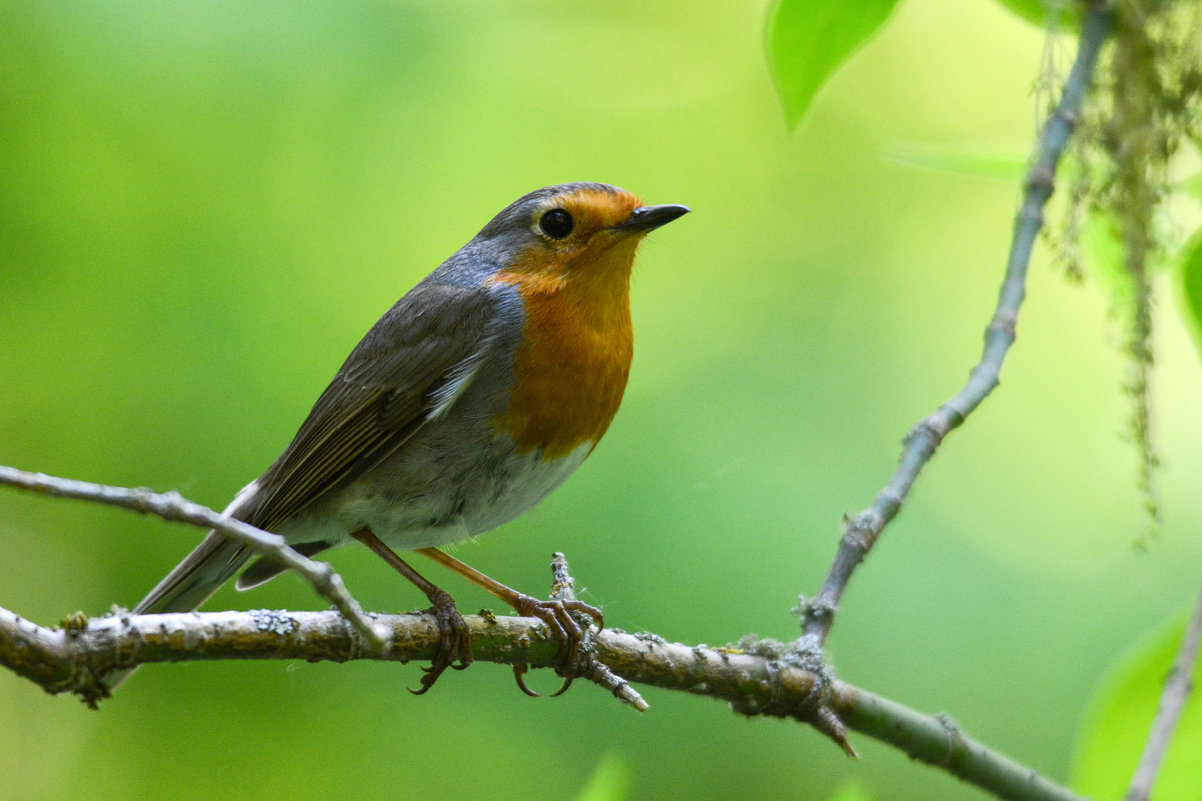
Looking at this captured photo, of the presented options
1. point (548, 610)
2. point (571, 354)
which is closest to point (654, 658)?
point (548, 610)

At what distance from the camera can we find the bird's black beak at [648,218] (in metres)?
2.95

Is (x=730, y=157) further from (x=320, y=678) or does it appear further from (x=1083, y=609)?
(x=320, y=678)

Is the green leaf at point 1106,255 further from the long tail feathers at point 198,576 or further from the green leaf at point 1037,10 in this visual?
the long tail feathers at point 198,576

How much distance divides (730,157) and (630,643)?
13.5 ft

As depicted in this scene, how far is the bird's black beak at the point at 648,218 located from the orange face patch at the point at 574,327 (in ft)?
0.08

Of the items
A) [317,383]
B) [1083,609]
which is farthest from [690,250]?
[1083,609]

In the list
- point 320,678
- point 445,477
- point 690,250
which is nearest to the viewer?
point 445,477

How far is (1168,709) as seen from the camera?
1.73 metres

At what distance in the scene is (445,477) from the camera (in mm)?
2891

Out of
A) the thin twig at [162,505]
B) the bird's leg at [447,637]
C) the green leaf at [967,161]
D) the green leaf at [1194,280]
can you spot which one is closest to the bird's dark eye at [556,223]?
the green leaf at [967,161]

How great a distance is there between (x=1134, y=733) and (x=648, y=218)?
177cm

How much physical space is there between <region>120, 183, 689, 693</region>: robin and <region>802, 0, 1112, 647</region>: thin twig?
27.3 inches

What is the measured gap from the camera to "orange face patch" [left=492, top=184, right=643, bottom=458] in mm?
2838

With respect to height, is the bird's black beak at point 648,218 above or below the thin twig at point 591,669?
above
